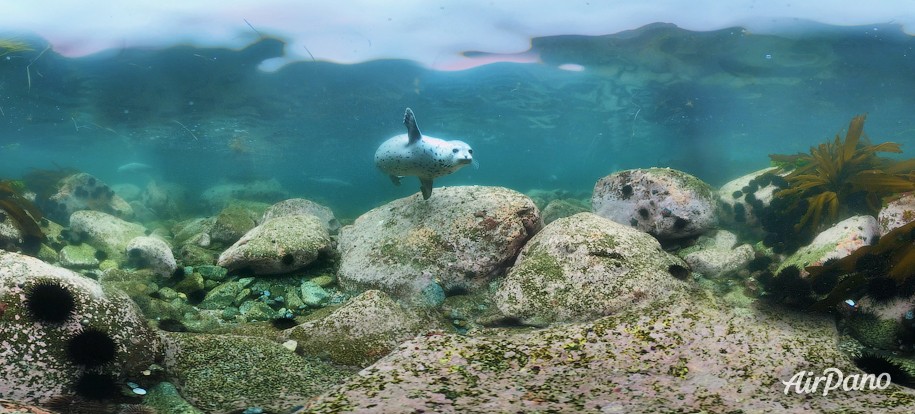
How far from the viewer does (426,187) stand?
26.8ft

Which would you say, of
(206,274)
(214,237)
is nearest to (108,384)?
(206,274)

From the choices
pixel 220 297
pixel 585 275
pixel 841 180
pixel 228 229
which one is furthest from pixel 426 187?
pixel 841 180

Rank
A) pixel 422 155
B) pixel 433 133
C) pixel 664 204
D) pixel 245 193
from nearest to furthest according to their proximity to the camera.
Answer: pixel 422 155 < pixel 664 204 < pixel 245 193 < pixel 433 133

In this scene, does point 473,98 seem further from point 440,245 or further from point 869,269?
point 869,269

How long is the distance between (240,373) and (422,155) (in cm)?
450

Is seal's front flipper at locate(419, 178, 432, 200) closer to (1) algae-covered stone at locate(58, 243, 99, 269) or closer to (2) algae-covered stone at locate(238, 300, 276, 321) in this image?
(2) algae-covered stone at locate(238, 300, 276, 321)

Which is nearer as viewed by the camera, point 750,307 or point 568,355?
point 568,355

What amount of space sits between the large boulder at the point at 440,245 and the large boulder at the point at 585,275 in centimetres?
73

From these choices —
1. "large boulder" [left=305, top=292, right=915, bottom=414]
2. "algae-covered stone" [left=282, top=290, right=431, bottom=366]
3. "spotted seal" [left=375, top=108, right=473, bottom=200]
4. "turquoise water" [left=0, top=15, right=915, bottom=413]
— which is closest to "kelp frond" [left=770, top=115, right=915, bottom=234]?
"turquoise water" [left=0, top=15, right=915, bottom=413]

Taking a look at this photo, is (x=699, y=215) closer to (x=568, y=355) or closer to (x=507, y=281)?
(x=507, y=281)

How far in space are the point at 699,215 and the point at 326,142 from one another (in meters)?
45.3

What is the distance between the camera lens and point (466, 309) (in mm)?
6363

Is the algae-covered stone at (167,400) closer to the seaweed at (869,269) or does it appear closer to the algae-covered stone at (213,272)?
the algae-covered stone at (213,272)

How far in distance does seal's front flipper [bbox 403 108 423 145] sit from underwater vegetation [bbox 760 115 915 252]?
22.2ft
